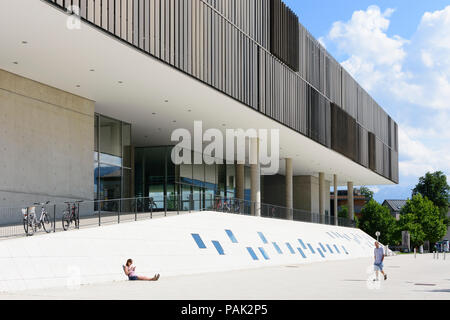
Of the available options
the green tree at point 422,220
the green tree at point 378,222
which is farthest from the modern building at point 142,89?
the green tree at point 422,220

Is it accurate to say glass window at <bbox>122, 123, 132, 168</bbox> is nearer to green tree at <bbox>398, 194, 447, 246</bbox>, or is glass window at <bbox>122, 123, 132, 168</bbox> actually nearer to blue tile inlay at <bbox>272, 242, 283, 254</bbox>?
blue tile inlay at <bbox>272, 242, 283, 254</bbox>

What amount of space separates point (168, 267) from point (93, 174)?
345 inches

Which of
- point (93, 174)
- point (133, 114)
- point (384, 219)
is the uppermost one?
point (133, 114)

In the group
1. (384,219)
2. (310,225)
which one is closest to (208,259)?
(310,225)

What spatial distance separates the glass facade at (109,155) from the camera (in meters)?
30.7

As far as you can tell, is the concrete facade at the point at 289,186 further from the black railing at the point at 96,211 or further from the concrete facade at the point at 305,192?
the black railing at the point at 96,211

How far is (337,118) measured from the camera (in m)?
46.8

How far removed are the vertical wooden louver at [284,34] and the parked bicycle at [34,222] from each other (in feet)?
62.1

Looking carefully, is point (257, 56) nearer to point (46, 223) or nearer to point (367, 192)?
point (46, 223)

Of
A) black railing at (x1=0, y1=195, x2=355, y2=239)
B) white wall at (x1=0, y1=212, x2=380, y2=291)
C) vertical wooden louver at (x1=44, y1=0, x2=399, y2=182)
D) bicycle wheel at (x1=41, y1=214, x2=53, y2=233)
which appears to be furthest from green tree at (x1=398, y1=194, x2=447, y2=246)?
bicycle wheel at (x1=41, y1=214, x2=53, y2=233)
